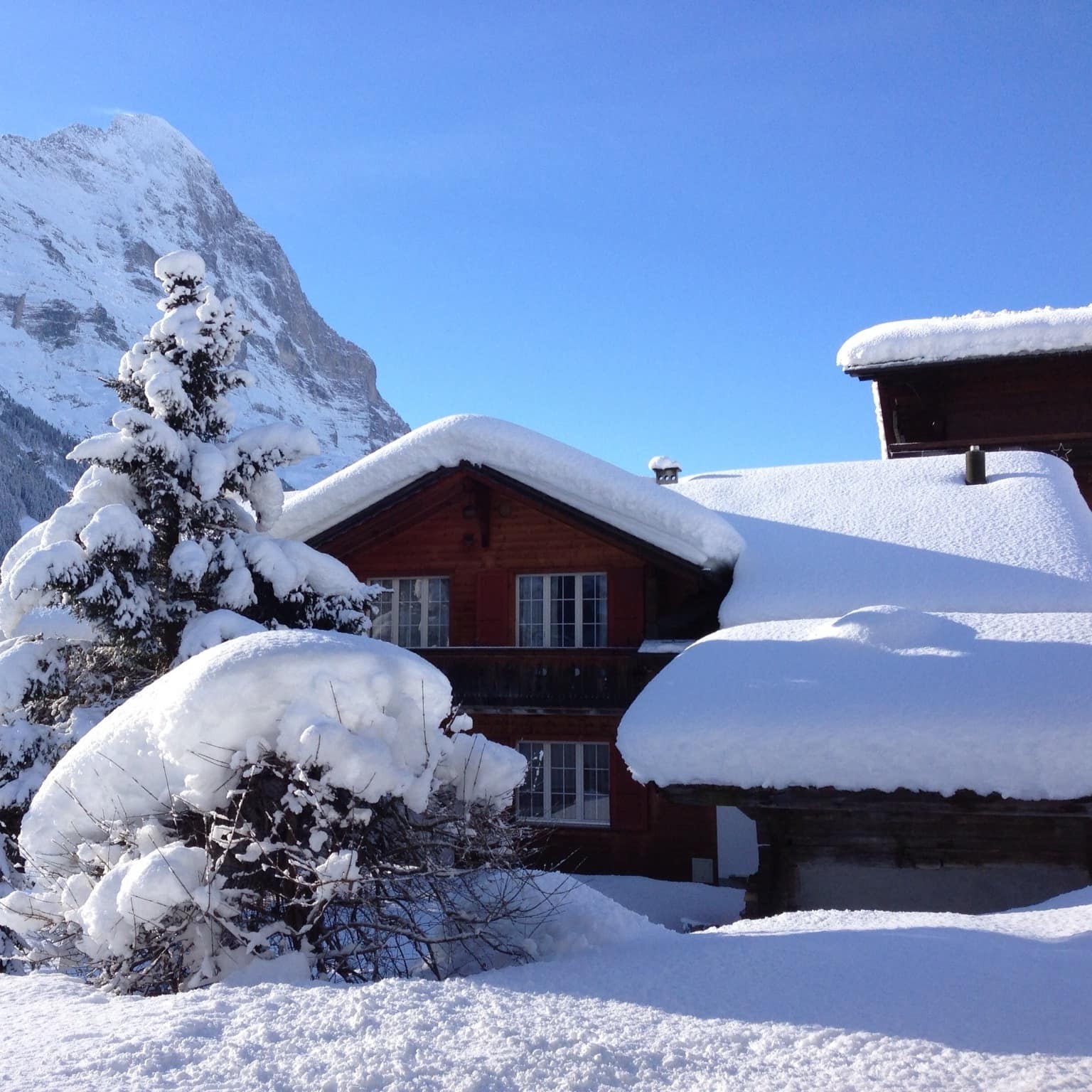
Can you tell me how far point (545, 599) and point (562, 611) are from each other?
1.06 feet

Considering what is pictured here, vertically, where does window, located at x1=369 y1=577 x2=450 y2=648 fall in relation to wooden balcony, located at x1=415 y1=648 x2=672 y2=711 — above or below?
above

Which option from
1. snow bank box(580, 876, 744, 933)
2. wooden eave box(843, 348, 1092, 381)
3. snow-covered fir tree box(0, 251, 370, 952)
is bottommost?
snow bank box(580, 876, 744, 933)

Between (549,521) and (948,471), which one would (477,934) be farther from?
(948,471)

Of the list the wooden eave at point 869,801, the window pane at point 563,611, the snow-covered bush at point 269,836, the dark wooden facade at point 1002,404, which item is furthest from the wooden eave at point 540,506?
the snow-covered bush at point 269,836

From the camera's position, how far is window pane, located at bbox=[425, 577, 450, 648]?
51.0ft

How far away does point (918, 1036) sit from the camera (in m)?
3.89

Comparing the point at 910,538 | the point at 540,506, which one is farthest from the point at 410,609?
the point at 910,538

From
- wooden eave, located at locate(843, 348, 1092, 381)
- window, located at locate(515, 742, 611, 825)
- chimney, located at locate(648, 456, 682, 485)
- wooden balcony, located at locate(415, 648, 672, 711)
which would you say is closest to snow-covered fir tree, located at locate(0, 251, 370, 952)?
wooden balcony, located at locate(415, 648, 672, 711)

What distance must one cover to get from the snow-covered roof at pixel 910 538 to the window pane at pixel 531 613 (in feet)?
10.3

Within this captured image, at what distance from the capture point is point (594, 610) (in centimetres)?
1477

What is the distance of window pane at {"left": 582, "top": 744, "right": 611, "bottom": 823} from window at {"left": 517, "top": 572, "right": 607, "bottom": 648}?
1.54 metres

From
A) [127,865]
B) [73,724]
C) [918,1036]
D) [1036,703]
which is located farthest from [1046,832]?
[73,724]

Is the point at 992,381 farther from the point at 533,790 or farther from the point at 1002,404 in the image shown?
the point at 533,790

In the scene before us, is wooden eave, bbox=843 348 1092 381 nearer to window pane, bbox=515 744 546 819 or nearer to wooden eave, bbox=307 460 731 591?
wooden eave, bbox=307 460 731 591
